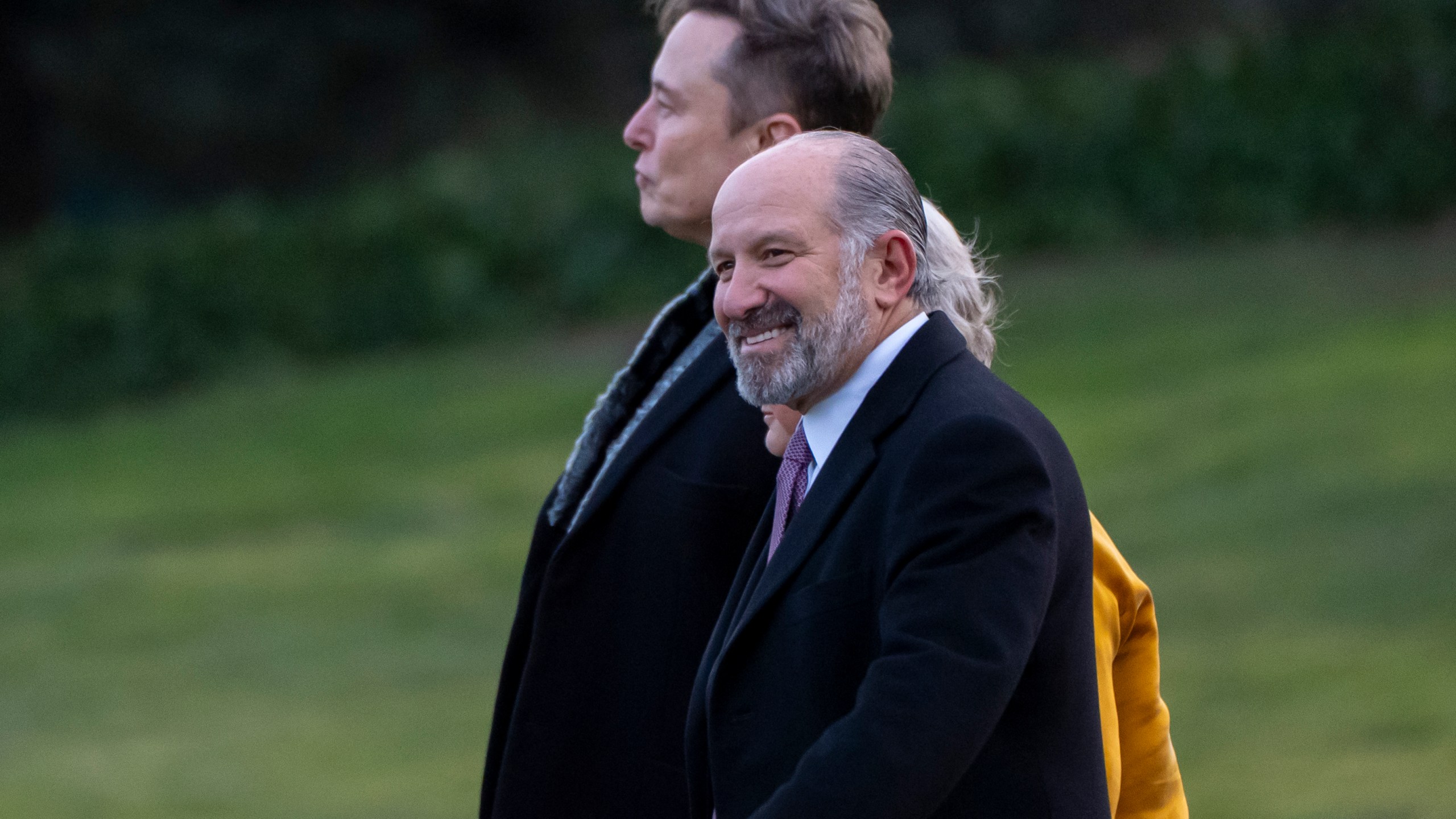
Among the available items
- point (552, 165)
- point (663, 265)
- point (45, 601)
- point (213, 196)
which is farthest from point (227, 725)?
point (213, 196)

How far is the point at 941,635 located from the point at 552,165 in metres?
17.2

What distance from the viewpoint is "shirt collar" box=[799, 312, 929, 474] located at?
7.32 ft

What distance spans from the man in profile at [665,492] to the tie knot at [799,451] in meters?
0.35

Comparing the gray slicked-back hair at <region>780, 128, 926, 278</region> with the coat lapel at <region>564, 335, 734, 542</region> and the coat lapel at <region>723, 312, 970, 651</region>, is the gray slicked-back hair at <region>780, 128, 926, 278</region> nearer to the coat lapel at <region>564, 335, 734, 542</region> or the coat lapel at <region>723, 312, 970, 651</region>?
the coat lapel at <region>723, 312, 970, 651</region>

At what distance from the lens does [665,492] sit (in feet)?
9.06

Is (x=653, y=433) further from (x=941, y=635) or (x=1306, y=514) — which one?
(x=1306, y=514)

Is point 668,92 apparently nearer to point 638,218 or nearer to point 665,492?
point 665,492

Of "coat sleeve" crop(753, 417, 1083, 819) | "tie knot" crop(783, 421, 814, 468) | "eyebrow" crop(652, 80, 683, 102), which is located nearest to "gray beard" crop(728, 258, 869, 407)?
"tie knot" crop(783, 421, 814, 468)

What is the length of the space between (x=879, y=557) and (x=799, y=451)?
0.30 metres

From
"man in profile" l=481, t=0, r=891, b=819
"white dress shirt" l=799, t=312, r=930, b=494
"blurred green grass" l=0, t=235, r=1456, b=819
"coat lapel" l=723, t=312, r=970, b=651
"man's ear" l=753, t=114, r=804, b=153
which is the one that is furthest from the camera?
"blurred green grass" l=0, t=235, r=1456, b=819

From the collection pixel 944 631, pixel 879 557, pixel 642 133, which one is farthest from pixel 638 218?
pixel 944 631

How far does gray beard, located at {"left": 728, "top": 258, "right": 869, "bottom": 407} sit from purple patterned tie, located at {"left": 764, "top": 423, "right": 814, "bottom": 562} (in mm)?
105

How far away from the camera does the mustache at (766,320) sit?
222 cm

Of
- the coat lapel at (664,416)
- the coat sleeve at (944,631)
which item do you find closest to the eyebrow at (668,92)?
the coat lapel at (664,416)
